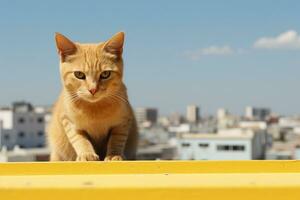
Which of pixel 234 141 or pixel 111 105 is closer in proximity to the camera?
pixel 111 105

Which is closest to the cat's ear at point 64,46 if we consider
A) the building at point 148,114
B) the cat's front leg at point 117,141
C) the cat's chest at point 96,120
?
the cat's chest at point 96,120

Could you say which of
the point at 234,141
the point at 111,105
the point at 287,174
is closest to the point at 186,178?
the point at 287,174

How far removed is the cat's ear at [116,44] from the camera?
1.80 metres

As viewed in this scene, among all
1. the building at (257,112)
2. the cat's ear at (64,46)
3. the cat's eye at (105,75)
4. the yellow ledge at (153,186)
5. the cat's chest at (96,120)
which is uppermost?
the cat's ear at (64,46)

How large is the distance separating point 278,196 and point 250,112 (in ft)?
243

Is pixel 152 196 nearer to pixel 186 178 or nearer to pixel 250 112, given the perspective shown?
pixel 186 178

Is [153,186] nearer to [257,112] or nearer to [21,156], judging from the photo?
[21,156]

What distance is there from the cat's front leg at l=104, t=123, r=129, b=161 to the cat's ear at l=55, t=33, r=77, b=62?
338 mm

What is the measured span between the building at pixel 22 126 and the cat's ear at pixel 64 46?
27.9m

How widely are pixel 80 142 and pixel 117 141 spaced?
146mm

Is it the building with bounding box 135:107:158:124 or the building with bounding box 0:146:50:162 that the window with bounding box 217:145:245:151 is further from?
the building with bounding box 135:107:158:124

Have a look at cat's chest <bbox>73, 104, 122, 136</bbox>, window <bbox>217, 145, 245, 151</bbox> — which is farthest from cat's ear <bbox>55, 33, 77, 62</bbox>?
window <bbox>217, 145, 245, 151</bbox>

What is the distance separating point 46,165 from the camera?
113 centimetres

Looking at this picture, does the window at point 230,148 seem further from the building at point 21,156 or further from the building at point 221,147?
the building at point 21,156
